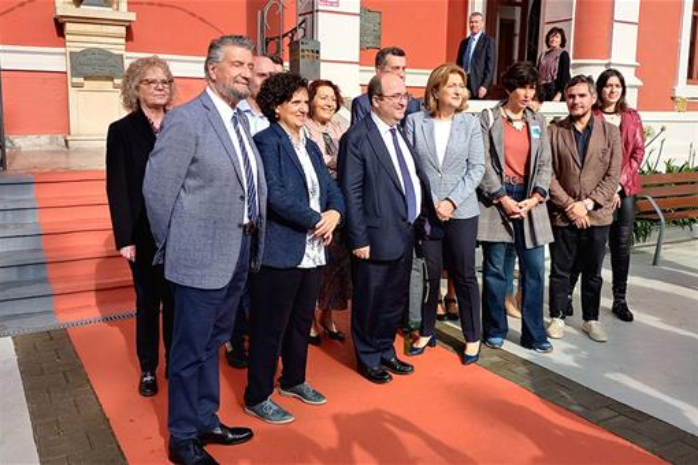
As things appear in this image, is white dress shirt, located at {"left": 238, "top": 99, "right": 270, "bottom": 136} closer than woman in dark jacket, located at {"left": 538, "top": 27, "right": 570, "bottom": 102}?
Yes

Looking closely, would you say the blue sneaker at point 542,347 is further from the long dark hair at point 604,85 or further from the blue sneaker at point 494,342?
the long dark hair at point 604,85

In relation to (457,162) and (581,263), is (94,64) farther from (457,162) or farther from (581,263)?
(581,263)

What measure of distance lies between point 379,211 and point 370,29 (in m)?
7.08

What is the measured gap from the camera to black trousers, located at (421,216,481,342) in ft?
14.5

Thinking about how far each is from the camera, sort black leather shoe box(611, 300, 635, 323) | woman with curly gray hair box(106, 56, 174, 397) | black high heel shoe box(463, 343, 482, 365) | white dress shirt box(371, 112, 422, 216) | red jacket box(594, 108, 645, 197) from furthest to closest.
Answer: black leather shoe box(611, 300, 635, 323)
red jacket box(594, 108, 645, 197)
black high heel shoe box(463, 343, 482, 365)
white dress shirt box(371, 112, 422, 216)
woman with curly gray hair box(106, 56, 174, 397)

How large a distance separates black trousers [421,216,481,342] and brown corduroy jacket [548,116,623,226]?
32.7 inches

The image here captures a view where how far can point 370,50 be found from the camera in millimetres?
10789

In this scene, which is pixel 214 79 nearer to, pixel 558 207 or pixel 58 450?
pixel 58 450

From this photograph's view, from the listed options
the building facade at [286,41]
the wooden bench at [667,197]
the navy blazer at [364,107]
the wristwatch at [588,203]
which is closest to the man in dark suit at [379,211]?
the navy blazer at [364,107]

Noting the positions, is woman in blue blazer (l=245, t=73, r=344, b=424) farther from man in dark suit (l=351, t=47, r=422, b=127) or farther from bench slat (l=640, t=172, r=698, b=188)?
bench slat (l=640, t=172, r=698, b=188)

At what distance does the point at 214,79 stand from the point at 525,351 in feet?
9.61

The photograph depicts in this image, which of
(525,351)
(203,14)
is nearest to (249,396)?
(525,351)

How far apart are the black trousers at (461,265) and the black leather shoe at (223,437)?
166cm

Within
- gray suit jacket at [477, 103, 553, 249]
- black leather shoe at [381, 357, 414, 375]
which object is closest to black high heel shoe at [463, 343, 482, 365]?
black leather shoe at [381, 357, 414, 375]
